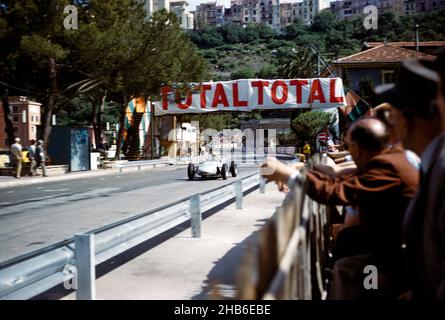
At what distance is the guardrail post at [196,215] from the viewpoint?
8992mm

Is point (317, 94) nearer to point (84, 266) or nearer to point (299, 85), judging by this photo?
point (299, 85)

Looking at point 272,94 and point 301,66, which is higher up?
point 301,66

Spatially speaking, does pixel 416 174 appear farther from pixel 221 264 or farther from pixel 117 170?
pixel 117 170

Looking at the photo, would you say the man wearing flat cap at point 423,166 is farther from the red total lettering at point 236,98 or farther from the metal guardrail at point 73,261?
the red total lettering at point 236,98

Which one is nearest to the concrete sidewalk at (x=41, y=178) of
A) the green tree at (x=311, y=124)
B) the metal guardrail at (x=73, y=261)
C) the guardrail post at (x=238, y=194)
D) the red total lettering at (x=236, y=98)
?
the red total lettering at (x=236, y=98)

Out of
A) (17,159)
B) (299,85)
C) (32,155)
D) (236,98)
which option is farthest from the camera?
(236,98)

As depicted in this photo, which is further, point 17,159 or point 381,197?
point 17,159

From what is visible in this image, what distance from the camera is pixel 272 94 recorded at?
32.2 m

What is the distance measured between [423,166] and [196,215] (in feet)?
23.1

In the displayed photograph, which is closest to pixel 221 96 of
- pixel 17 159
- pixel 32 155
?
pixel 32 155

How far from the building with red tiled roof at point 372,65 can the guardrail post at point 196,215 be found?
56.4 meters

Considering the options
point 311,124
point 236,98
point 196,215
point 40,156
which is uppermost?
point 236,98

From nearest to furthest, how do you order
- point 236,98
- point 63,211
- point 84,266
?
point 84,266, point 63,211, point 236,98
